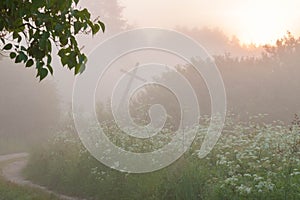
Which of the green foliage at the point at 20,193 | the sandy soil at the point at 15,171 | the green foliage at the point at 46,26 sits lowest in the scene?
the sandy soil at the point at 15,171

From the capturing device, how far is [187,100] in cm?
2077

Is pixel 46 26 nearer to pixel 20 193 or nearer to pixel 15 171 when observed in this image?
pixel 20 193

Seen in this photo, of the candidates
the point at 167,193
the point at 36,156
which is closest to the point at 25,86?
the point at 36,156

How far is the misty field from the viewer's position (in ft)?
28.3

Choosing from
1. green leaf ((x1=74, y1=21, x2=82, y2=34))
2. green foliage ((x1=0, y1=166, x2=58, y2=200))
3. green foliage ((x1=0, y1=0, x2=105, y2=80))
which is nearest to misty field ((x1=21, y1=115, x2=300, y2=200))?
green foliage ((x1=0, y1=166, x2=58, y2=200))

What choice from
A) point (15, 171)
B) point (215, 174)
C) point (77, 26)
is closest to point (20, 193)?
point (215, 174)

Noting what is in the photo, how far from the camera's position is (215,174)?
10.4 metres

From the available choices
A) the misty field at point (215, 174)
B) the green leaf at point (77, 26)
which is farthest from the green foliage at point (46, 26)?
the misty field at point (215, 174)

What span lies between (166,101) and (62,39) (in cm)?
1670

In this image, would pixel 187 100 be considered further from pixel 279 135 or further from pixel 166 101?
pixel 279 135

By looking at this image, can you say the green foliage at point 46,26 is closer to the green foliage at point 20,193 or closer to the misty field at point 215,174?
the misty field at point 215,174

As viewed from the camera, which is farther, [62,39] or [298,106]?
[298,106]

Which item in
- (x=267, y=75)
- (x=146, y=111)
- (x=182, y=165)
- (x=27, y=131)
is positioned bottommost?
(x=27, y=131)

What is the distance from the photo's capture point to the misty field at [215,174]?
8.63 m
